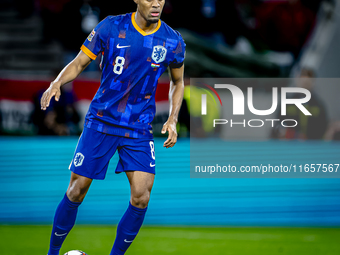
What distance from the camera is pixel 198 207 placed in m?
4.31

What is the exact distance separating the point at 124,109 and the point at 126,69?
0.24 m

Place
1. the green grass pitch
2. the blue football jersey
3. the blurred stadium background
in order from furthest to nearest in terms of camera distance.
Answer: the blurred stadium background → the green grass pitch → the blue football jersey

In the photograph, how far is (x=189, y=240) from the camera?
3680mm

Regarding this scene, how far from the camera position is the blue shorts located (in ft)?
8.70

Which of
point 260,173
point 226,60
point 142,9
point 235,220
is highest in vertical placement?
point 142,9

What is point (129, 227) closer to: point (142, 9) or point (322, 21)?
point (142, 9)

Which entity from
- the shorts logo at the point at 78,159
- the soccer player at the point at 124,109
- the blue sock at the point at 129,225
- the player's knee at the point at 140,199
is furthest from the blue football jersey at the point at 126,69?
the blue sock at the point at 129,225

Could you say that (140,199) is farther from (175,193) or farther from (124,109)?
(175,193)

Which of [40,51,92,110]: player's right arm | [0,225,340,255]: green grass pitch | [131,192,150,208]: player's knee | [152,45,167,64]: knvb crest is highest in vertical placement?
[152,45,167,64]: knvb crest

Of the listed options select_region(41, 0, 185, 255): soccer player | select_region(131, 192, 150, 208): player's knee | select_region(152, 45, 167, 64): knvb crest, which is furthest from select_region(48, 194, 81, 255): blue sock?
select_region(152, 45, 167, 64): knvb crest

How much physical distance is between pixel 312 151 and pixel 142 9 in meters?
2.57

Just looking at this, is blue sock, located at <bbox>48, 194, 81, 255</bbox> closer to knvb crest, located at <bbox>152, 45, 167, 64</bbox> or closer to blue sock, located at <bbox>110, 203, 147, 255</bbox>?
blue sock, located at <bbox>110, 203, 147, 255</bbox>

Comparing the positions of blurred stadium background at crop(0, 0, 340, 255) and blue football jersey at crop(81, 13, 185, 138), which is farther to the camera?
blurred stadium background at crop(0, 0, 340, 255)

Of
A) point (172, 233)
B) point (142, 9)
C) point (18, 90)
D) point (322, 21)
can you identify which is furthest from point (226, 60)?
point (142, 9)
